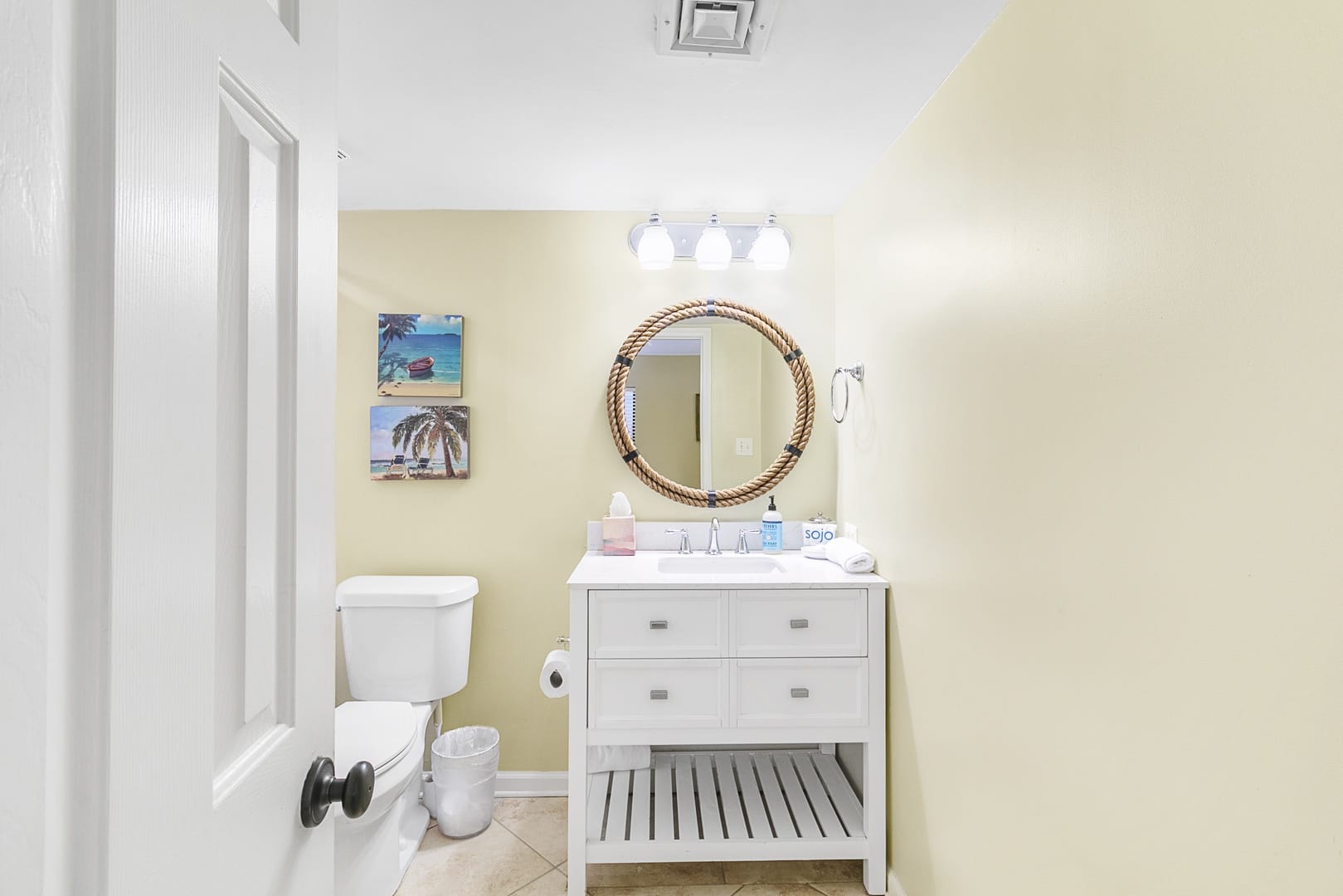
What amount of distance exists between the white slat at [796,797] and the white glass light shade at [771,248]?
181cm

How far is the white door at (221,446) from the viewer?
0.42 metres

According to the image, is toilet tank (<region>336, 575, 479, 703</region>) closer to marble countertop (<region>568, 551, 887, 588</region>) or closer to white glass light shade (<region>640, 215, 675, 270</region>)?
marble countertop (<region>568, 551, 887, 588</region>)

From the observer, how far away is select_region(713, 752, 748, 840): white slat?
2.00 meters

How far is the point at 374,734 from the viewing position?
178 cm

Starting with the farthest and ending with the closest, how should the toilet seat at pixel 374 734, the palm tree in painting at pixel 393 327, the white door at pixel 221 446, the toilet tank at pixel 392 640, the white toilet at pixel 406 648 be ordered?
the palm tree in painting at pixel 393 327
the toilet tank at pixel 392 640
the white toilet at pixel 406 648
the toilet seat at pixel 374 734
the white door at pixel 221 446

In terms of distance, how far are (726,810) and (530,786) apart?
32.7 inches

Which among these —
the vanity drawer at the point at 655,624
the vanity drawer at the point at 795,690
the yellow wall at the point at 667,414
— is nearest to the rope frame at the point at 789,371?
the yellow wall at the point at 667,414

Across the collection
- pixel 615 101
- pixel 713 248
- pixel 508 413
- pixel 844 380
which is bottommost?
pixel 508 413

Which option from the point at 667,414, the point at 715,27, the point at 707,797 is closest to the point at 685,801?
the point at 707,797

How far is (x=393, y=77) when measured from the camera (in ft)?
5.58

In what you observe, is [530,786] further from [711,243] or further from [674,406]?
[711,243]

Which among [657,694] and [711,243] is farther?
[711,243]

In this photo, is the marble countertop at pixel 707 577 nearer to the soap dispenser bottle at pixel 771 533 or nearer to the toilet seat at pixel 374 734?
the soap dispenser bottle at pixel 771 533

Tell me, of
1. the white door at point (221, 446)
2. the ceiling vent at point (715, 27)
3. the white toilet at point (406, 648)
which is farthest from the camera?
the white toilet at point (406, 648)
